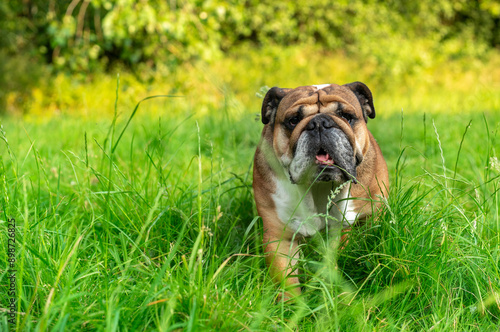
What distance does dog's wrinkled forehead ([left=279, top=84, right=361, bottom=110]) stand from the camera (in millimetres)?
2489

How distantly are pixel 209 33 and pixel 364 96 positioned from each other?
5238 millimetres

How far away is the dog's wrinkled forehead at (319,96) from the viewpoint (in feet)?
8.17

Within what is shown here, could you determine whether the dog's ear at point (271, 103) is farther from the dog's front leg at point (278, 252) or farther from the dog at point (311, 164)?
the dog's front leg at point (278, 252)

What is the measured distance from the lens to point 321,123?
7.51ft

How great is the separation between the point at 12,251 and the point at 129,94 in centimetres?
626

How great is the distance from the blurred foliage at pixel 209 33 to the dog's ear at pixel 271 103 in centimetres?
408

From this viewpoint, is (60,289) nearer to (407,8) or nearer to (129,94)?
(129,94)

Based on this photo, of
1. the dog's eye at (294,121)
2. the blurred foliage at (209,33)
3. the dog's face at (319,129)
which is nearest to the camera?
the dog's face at (319,129)

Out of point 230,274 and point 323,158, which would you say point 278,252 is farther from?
point 323,158

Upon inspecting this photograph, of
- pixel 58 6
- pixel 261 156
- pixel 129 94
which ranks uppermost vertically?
pixel 58 6

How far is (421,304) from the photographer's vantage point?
6.59 ft

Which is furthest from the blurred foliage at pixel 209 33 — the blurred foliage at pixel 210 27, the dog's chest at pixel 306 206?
the dog's chest at pixel 306 206

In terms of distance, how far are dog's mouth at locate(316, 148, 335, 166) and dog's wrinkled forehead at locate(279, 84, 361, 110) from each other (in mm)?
320

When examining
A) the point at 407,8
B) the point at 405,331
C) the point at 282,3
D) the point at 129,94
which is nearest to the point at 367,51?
the point at 282,3
